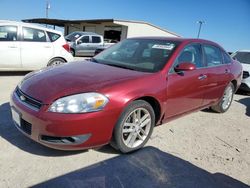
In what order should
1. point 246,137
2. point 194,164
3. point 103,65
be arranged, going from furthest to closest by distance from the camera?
point 246,137 < point 103,65 < point 194,164

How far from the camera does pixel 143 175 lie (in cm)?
285

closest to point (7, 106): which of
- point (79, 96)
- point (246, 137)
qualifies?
point (79, 96)

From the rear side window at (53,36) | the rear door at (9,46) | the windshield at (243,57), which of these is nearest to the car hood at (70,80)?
the rear door at (9,46)

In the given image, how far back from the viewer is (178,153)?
11.4ft

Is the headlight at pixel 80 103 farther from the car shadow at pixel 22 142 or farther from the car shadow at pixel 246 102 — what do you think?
the car shadow at pixel 246 102

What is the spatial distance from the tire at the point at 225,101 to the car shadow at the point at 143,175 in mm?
2574

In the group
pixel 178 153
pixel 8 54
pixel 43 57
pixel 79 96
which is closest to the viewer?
pixel 79 96

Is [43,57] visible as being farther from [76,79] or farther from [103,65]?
[76,79]

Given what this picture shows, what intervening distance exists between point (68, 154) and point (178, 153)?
1487mm

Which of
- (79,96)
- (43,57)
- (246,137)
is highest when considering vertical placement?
(79,96)

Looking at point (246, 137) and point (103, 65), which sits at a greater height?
point (103, 65)

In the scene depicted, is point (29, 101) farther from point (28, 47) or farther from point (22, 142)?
point (28, 47)

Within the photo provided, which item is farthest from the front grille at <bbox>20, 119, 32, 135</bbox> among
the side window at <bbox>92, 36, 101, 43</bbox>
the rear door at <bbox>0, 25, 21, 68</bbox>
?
the side window at <bbox>92, 36, 101, 43</bbox>

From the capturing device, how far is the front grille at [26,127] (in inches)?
112
